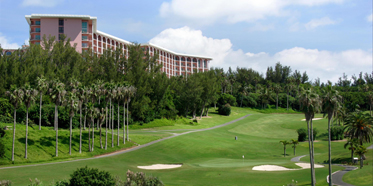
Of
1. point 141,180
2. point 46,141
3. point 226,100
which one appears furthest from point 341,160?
point 226,100

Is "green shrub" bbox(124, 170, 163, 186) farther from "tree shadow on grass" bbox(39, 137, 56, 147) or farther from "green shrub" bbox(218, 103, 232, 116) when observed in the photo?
"green shrub" bbox(218, 103, 232, 116)

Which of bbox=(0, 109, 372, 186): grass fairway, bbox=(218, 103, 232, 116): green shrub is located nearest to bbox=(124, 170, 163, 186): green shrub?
bbox=(0, 109, 372, 186): grass fairway

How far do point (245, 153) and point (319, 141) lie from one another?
948 inches

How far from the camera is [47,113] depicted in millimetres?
76750

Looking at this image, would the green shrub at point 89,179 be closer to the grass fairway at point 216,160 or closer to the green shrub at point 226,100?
the grass fairway at point 216,160

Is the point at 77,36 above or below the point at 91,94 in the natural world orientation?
above

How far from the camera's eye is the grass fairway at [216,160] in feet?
120

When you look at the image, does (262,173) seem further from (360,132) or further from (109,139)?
(109,139)

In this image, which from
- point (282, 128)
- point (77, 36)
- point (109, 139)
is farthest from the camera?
point (77, 36)

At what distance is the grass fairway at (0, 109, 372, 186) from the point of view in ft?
120

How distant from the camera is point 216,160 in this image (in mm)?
56000

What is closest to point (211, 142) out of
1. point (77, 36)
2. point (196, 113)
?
point (196, 113)

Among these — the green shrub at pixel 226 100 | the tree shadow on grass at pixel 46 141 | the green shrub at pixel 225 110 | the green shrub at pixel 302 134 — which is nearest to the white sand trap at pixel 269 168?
the green shrub at pixel 302 134

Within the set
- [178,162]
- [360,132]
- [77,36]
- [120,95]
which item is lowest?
[178,162]
